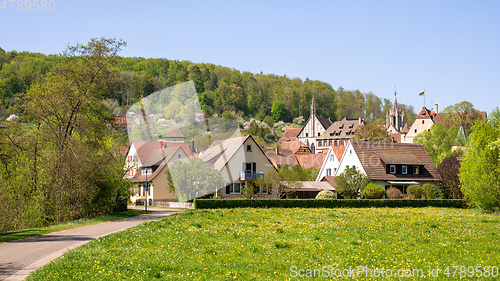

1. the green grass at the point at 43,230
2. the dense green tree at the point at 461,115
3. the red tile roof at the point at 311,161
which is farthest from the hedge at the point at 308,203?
the dense green tree at the point at 461,115

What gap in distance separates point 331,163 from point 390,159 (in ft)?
38.5

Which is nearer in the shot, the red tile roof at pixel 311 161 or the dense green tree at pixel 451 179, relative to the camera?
the dense green tree at pixel 451 179

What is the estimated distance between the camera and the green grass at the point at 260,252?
11352 mm

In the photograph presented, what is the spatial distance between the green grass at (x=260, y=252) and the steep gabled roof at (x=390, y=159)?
41597mm

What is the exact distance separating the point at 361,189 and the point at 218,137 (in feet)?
60.2

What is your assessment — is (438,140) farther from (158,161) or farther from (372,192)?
(158,161)

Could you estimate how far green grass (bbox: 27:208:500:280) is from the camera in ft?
37.2

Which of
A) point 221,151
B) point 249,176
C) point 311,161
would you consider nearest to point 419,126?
point 311,161

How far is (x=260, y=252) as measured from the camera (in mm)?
13891

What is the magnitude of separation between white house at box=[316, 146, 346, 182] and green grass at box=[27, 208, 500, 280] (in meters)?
50.9

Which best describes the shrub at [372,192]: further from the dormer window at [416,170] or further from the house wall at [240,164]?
the dormer window at [416,170]

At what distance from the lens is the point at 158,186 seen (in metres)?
64.3

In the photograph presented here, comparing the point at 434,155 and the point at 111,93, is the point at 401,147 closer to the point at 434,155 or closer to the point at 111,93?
the point at 434,155

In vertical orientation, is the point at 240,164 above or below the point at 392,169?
above
